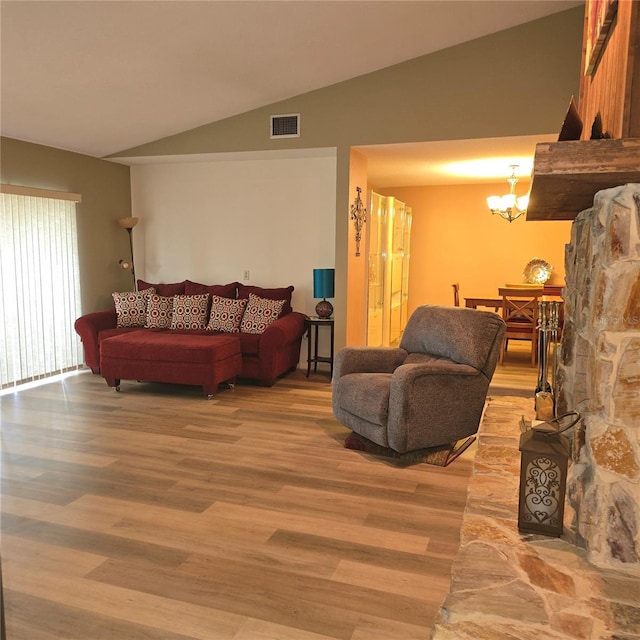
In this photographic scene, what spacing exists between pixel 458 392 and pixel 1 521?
8.87 feet

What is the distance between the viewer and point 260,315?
5.90 meters

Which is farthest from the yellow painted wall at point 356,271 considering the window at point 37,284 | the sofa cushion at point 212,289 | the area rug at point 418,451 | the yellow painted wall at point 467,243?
the window at point 37,284

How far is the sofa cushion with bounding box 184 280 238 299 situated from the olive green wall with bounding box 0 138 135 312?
1005mm

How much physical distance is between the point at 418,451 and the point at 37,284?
13.6 feet

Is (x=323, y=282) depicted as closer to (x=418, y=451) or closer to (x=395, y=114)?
(x=395, y=114)

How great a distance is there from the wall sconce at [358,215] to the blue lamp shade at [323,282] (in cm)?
43

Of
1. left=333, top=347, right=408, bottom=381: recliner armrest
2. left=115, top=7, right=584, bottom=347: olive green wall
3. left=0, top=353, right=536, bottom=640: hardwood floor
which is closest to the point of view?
left=0, top=353, right=536, bottom=640: hardwood floor

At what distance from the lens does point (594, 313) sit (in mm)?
1664

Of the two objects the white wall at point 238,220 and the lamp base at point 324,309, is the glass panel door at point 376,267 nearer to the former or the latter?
the white wall at point 238,220

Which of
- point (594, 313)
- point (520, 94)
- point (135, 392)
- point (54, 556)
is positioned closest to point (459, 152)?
point (520, 94)

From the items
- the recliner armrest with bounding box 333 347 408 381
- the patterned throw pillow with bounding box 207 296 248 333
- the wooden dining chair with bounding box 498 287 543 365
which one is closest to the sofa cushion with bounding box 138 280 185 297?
the patterned throw pillow with bounding box 207 296 248 333

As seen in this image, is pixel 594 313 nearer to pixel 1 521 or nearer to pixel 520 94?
pixel 1 521

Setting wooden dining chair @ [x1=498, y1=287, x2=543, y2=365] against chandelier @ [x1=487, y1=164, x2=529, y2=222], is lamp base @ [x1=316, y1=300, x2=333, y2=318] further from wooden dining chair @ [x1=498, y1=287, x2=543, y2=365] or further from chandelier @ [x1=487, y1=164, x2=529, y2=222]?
chandelier @ [x1=487, y1=164, x2=529, y2=222]

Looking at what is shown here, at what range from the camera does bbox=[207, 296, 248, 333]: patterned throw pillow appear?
596cm
